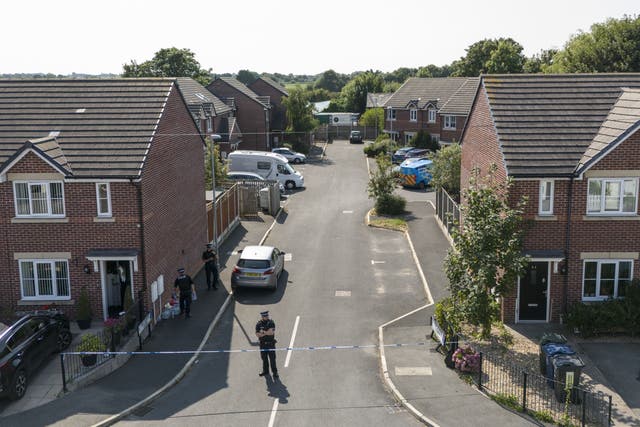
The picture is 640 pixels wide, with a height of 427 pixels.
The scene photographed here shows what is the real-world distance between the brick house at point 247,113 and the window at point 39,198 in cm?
4791

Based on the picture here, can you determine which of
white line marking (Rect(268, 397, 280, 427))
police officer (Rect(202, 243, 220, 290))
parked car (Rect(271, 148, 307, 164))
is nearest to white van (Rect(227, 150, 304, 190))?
parked car (Rect(271, 148, 307, 164))

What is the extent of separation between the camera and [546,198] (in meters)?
22.2

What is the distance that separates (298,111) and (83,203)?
51713 millimetres

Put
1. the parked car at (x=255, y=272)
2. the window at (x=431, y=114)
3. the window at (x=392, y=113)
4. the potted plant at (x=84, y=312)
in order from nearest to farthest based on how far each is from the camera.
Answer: the potted plant at (x=84, y=312) → the parked car at (x=255, y=272) → the window at (x=431, y=114) → the window at (x=392, y=113)

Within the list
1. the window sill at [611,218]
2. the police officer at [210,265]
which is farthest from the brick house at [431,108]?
the window sill at [611,218]

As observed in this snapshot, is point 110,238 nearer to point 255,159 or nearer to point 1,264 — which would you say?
point 1,264

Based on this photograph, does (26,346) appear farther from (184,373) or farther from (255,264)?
(255,264)

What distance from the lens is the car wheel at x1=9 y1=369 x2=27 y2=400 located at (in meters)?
16.9

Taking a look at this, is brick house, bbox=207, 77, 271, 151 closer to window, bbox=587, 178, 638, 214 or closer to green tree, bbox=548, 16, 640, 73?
green tree, bbox=548, 16, 640, 73

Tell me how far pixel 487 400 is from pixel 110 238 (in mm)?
12890

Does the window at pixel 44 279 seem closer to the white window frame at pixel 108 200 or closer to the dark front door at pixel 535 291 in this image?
the white window frame at pixel 108 200

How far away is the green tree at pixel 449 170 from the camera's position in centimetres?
3931

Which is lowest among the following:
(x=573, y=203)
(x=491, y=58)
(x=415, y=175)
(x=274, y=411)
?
(x=274, y=411)

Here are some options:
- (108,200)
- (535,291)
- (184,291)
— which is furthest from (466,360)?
(108,200)
